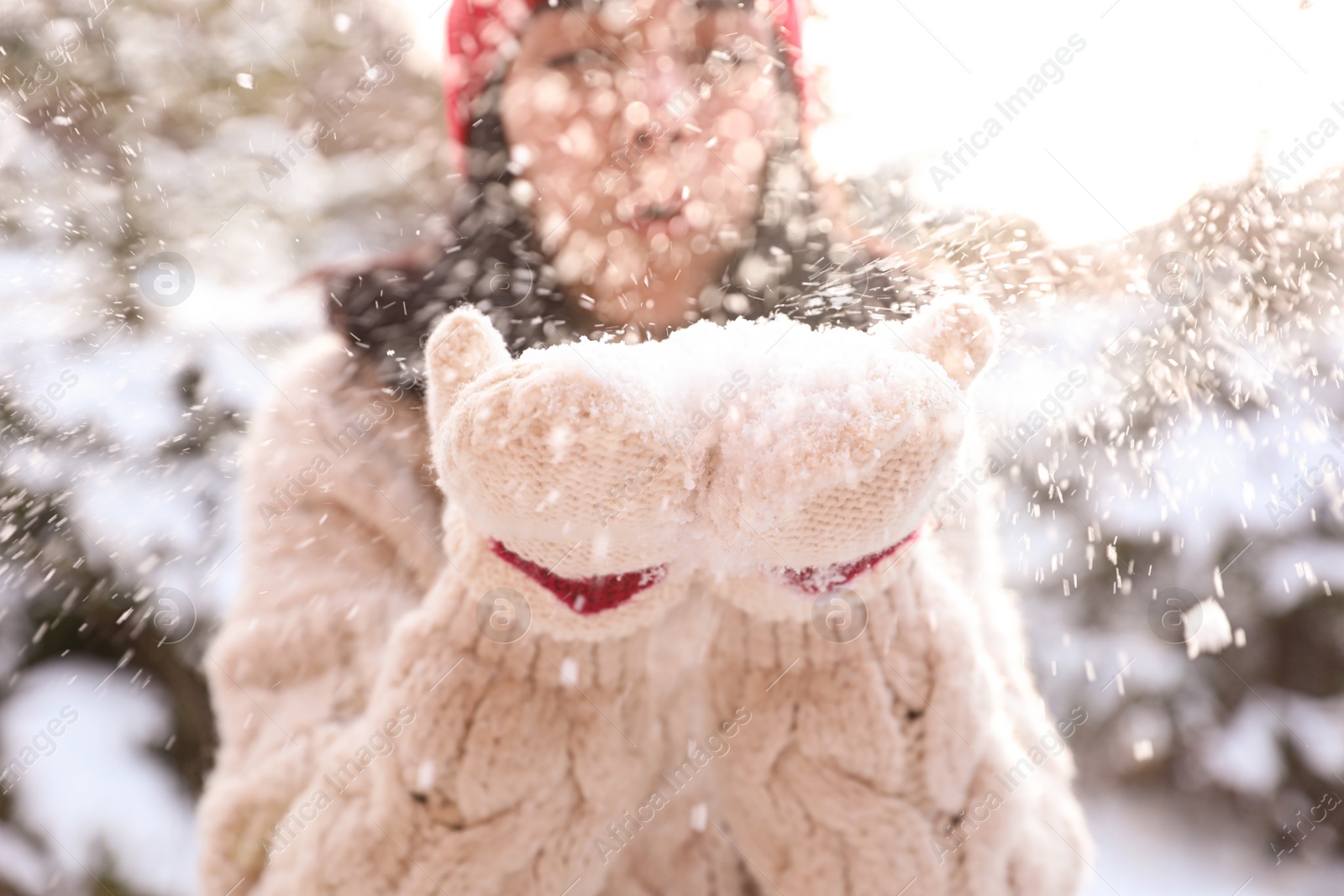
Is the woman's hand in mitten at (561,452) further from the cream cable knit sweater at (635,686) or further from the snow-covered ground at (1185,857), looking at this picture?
the snow-covered ground at (1185,857)

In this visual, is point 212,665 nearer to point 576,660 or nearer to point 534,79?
point 576,660

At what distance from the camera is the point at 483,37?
0.92 m

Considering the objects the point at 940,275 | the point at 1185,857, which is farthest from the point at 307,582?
the point at 1185,857

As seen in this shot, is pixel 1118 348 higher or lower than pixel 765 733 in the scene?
higher

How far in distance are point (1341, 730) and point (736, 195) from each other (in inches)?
87.2

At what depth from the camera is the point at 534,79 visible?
88 cm

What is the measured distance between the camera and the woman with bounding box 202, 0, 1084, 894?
66 cm

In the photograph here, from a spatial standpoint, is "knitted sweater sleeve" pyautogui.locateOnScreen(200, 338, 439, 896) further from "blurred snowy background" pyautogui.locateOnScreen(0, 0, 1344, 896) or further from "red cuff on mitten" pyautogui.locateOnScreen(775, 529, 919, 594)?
"red cuff on mitten" pyautogui.locateOnScreen(775, 529, 919, 594)

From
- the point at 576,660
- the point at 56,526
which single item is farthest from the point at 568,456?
the point at 56,526

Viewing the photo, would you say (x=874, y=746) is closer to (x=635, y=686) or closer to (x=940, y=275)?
(x=635, y=686)

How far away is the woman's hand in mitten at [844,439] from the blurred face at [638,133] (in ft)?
1.57

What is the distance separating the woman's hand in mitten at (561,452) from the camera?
402 mm

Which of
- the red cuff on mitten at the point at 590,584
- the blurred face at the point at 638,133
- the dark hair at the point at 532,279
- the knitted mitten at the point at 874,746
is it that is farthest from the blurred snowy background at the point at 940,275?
the red cuff on mitten at the point at 590,584

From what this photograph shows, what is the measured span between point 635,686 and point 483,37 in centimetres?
75
